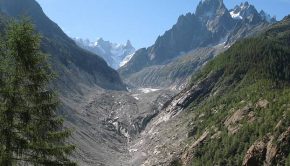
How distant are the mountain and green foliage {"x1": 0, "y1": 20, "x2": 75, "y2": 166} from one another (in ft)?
175

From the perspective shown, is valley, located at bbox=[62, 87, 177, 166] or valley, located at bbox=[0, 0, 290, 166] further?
valley, located at bbox=[62, 87, 177, 166]

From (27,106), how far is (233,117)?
265 feet

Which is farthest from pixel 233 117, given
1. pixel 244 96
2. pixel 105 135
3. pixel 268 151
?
pixel 105 135

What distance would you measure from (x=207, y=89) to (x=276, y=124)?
7204cm

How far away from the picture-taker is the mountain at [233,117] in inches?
3039

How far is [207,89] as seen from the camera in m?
150

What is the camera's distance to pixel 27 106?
64.8ft

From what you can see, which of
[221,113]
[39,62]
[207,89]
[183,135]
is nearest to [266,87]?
[221,113]

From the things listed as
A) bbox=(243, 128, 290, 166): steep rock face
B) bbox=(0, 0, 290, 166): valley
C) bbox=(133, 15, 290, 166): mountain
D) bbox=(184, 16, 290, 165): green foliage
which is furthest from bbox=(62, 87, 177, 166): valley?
bbox=(243, 128, 290, 166): steep rock face

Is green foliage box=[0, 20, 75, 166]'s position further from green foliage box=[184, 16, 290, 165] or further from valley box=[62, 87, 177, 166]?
valley box=[62, 87, 177, 166]

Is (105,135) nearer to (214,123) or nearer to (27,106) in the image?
(214,123)

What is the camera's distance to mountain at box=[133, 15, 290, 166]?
77.2 meters

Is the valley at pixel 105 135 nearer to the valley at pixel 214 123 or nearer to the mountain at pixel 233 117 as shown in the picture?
the valley at pixel 214 123

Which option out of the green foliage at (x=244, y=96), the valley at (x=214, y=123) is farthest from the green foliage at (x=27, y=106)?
the green foliage at (x=244, y=96)
